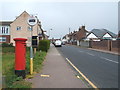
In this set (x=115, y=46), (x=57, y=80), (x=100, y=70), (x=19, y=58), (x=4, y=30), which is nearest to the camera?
(x=19, y=58)

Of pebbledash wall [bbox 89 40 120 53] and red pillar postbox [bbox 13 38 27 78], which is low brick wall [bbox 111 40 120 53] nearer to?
pebbledash wall [bbox 89 40 120 53]

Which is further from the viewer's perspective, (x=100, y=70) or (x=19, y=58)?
(x=100, y=70)

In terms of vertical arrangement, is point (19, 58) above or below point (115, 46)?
above

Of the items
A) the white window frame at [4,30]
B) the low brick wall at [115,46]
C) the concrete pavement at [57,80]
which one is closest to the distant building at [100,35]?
the white window frame at [4,30]

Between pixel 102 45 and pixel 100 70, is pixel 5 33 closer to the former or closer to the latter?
pixel 102 45

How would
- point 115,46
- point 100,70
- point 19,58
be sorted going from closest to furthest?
point 19,58
point 100,70
point 115,46

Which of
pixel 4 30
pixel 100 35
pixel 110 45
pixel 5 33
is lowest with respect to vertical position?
pixel 110 45

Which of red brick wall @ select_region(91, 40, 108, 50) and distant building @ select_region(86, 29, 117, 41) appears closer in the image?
red brick wall @ select_region(91, 40, 108, 50)

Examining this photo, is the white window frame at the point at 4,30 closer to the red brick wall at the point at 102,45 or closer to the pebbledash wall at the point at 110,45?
the red brick wall at the point at 102,45

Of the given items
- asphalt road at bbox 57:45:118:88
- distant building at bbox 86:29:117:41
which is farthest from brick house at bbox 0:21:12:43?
asphalt road at bbox 57:45:118:88

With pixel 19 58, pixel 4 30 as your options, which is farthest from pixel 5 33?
pixel 19 58

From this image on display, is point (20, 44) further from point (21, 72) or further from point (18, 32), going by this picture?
point (18, 32)

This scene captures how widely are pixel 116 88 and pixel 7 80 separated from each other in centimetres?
383

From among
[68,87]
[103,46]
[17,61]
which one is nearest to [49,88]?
[68,87]
